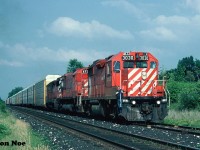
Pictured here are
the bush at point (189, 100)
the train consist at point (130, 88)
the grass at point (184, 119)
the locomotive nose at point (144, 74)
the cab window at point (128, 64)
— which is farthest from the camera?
the bush at point (189, 100)

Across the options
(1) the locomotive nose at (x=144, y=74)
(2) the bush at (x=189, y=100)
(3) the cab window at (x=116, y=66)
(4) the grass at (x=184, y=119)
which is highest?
(3) the cab window at (x=116, y=66)

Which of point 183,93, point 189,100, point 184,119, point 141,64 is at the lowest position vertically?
point 184,119

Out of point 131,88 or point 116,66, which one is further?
point 116,66

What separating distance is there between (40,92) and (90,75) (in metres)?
27.2

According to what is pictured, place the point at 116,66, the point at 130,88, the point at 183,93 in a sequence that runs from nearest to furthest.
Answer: the point at 130,88, the point at 116,66, the point at 183,93

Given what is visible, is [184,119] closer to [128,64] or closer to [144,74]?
[144,74]

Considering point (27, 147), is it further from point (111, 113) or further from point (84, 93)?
point (84, 93)

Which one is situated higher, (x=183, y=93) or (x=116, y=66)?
(x=116, y=66)

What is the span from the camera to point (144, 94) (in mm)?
22250

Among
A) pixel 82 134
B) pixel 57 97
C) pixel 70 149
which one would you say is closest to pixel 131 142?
pixel 70 149

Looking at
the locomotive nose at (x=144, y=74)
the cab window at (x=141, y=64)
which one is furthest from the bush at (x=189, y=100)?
the locomotive nose at (x=144, y=74)

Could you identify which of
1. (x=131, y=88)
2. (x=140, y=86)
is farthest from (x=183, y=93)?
(x=131, y=88)

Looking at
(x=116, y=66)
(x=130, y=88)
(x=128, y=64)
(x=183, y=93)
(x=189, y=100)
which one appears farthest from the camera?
(x=183, y=93)

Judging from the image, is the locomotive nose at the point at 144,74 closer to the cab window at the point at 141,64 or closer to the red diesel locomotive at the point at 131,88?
the red diesel locomotive at the point at 131,88
